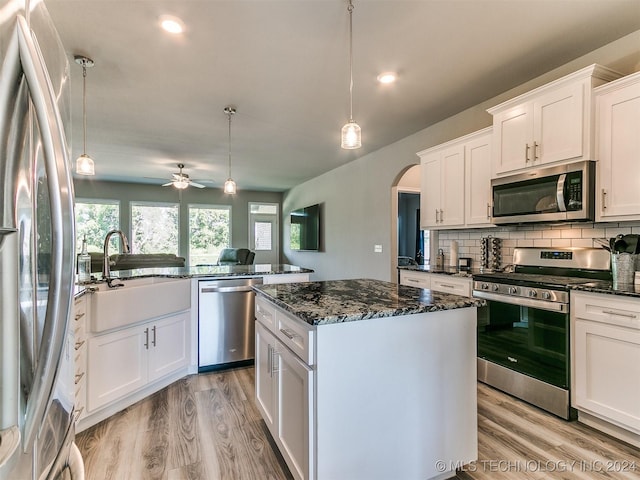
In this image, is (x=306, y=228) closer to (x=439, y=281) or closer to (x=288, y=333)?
(x=439, y=281)

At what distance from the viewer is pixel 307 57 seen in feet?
8.07

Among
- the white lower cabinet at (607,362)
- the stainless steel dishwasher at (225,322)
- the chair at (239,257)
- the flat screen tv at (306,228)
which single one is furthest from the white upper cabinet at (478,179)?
the chair at (239,257)

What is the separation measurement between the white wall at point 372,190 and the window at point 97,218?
4238 mm

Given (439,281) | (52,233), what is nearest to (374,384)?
(52,233)

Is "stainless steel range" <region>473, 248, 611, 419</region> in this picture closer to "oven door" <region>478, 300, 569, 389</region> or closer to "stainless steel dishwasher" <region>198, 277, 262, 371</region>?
"oven door" <region>478, 300, 569, 389</region>

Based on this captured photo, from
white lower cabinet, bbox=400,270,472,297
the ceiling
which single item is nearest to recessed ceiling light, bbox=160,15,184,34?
the ceiling

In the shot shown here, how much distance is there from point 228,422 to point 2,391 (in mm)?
1971

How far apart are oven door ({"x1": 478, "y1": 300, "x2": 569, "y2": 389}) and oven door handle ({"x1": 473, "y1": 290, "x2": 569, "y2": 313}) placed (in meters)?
0.02

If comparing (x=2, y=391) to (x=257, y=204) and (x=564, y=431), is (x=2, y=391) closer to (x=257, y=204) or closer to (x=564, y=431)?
(x=564, y=431)

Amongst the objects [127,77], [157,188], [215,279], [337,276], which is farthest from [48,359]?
[157,188]

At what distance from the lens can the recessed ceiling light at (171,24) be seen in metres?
2.02

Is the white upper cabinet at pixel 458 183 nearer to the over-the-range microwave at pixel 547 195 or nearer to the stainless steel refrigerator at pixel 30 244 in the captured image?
the over-the-range microwave at pixel 547 195

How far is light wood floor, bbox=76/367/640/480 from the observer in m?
1.74

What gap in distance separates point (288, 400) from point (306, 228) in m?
5.64
